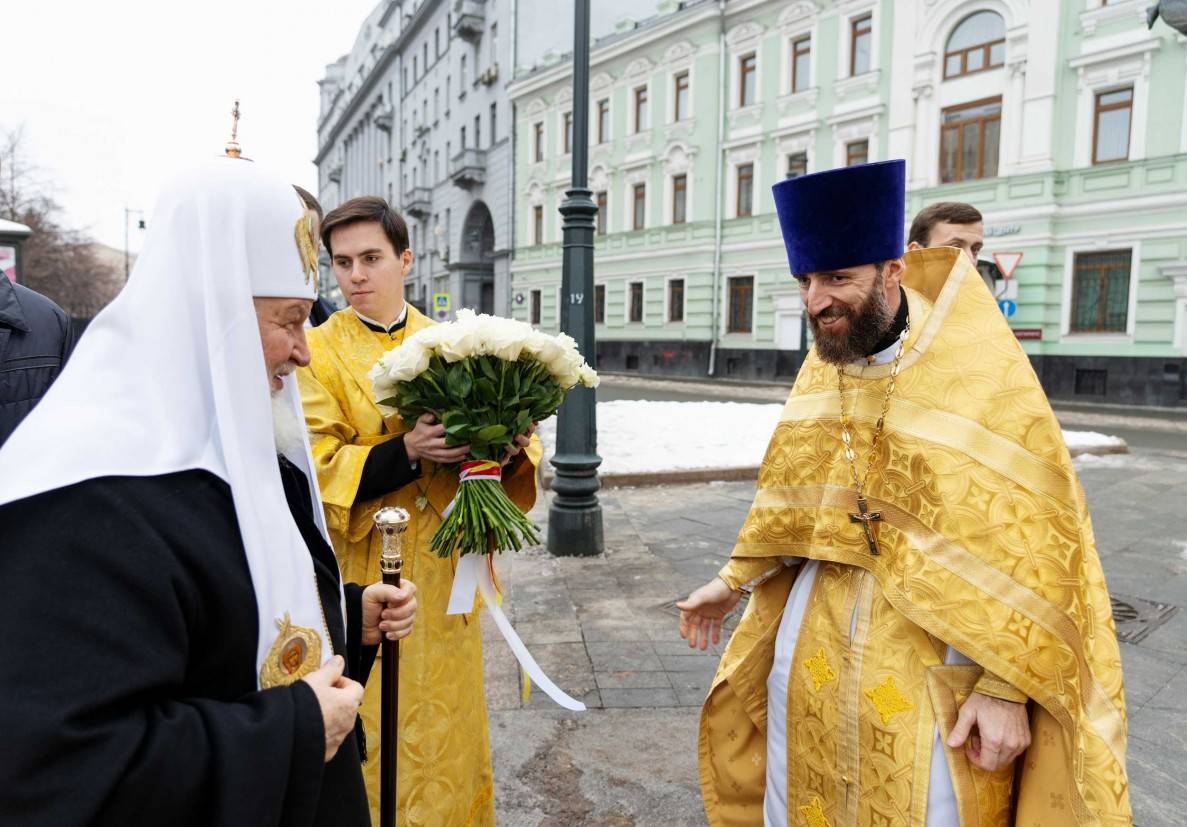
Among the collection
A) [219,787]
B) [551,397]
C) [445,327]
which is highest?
[445,327]

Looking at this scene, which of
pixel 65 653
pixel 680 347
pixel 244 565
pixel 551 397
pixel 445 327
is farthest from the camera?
pixel 680 347

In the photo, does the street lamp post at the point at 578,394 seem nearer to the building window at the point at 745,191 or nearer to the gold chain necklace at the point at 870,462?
the gold chain necklace at the point at 870,462

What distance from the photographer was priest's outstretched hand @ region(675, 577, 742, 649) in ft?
7.41

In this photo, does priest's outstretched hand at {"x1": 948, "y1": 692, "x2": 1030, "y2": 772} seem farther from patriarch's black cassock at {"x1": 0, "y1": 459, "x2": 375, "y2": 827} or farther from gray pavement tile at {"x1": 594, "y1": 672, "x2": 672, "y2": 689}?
gray pavement tile at {"x1": 594, "y1": 672, "x2": 672, "y2": 689}

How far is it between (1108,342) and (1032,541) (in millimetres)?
19517

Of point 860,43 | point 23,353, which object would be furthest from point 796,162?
point 23,353

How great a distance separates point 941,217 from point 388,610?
252cm

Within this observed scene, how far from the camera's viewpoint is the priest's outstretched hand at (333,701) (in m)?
1.24

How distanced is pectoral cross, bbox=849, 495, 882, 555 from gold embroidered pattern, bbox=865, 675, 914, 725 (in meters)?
0.29

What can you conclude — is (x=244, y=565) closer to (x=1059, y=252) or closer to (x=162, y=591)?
(x=162, y=591)

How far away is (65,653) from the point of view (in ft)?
3.19

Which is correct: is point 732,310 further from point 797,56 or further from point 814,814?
point 814,814

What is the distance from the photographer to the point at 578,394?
19.4ft

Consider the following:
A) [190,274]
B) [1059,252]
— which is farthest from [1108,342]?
[190,274]
